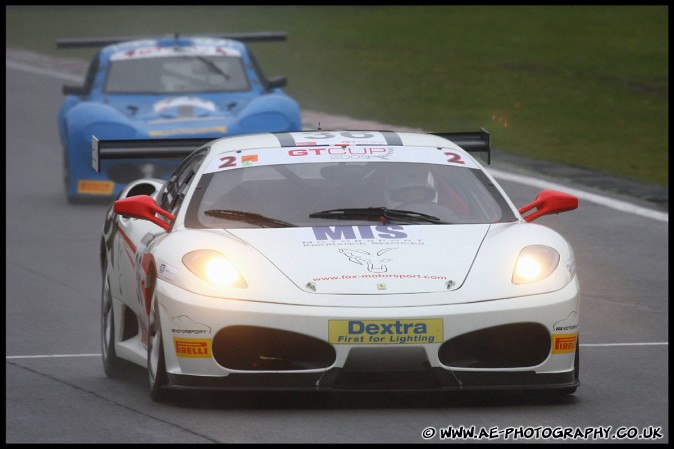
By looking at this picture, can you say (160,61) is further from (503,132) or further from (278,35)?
(503,132)

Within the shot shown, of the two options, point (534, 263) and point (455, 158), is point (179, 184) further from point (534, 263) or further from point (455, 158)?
A: point (534, 263)

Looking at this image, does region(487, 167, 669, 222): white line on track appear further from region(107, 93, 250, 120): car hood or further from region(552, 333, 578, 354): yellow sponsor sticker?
region(552, 333, 578, 354): yellow sponsor sticker

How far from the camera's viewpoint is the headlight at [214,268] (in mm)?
7051

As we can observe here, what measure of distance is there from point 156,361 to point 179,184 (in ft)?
5.08

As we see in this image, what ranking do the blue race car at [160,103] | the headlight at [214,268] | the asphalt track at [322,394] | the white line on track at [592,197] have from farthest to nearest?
1. the blue race car at [160,103]
2. the white line on track at [592,197]
3. the headlight at [214,268]
4. the asphalt track at [322,394]

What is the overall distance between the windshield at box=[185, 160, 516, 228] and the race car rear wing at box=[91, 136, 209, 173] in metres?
1.05

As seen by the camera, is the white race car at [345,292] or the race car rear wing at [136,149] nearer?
the white race car at [345,292]

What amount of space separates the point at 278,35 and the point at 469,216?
11681 millimetres

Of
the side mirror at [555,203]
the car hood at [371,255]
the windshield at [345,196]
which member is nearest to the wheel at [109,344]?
the windshield at [345,196]

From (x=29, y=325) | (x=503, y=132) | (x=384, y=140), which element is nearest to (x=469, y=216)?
(x=384, y=140)

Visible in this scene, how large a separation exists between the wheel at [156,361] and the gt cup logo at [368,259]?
837 millimetres

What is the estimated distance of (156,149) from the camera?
9539 millimetres

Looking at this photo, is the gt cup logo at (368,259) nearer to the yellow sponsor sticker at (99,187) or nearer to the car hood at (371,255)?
the car hood at (371,255)

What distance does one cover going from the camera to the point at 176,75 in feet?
54.9
